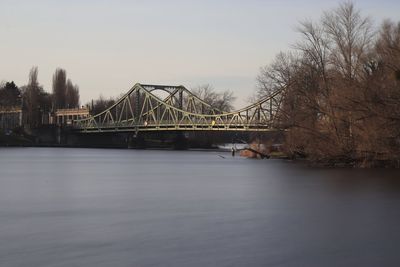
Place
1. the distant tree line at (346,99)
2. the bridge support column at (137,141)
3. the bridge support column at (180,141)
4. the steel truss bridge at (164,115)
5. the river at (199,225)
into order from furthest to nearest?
the bridge support column at (137,141) < the bridge support column at (180,141) < the steel truss bridge at (164,115) < the distant tree line at (346,99) < the river at (199,225)

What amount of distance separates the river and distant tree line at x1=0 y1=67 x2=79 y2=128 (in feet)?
303

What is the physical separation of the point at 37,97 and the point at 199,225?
106279 mm

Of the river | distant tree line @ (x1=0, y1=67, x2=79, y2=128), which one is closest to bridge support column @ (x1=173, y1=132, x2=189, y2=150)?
distant tree line @ (x1=0, y1=67, x2=79, y2=128)

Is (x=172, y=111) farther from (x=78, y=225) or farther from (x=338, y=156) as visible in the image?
(x=78, y=225)

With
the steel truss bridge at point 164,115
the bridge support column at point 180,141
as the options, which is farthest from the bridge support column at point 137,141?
the bridge support column at point 180,141

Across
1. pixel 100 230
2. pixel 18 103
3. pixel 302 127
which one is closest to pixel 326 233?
pixel 100 230

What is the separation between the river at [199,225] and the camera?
10914mm

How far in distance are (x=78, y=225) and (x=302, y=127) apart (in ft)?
105

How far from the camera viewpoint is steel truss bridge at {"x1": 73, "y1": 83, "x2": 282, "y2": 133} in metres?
83.2

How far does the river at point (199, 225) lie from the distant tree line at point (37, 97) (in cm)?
9230

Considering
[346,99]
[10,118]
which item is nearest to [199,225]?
[346,99]

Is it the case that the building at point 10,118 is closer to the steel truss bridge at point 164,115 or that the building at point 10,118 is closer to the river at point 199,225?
the steel truss bridge at point 164,115

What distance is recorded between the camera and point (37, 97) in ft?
380

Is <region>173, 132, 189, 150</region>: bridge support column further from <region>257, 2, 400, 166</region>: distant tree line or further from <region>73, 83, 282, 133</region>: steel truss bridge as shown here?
<region>257, 2, 400, 166</region>: distant tree line
